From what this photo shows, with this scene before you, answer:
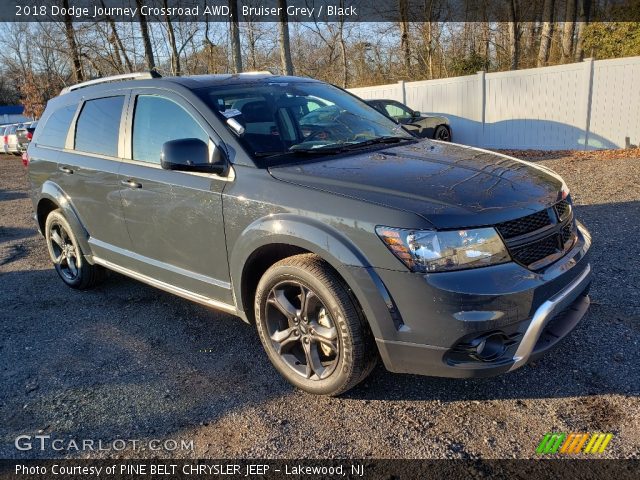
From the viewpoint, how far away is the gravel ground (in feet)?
8.68

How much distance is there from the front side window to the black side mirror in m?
0.21

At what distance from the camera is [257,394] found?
10.3 ft

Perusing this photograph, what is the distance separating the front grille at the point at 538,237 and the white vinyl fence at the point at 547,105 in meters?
11.1

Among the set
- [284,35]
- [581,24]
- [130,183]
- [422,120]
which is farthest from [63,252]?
[581,24]

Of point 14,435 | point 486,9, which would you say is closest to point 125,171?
point 14,435

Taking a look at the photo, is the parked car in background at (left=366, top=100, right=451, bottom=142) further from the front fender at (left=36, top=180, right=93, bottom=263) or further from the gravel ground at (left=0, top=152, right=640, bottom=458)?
the front fender at (left=36, top=180, right=93, bottom=263)

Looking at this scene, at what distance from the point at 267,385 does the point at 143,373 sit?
89 cm

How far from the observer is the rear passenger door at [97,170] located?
4.15 m

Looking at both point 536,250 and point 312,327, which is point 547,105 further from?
point 312,327

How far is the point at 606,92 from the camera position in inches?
482

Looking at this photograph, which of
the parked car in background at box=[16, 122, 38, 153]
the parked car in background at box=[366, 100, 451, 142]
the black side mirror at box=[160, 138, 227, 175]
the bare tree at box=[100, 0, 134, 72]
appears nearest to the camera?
the black side mirror at box=[160, 138, 227, 175]

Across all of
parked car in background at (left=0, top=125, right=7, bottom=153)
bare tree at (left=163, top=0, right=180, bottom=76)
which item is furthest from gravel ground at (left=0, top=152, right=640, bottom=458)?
parked car in background at (left=0, top=125, right=7, bottom=153)

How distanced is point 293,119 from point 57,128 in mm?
2859

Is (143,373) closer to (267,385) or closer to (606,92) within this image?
(267,385)
